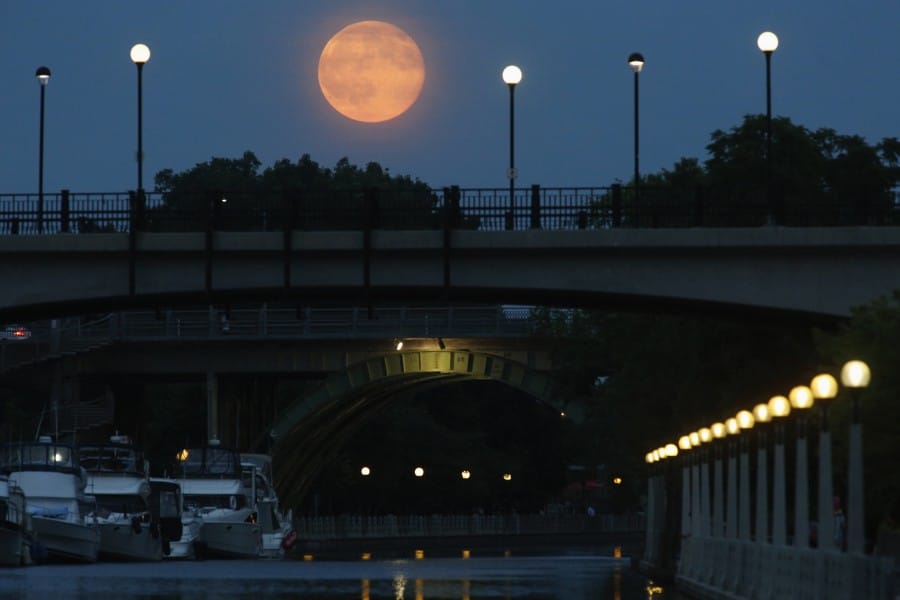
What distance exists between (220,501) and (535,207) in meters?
25.1

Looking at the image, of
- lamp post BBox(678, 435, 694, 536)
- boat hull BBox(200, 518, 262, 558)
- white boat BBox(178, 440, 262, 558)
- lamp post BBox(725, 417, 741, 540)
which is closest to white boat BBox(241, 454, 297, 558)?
A: white boat BBox(178, 440, 262, 558)

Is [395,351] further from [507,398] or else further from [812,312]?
[812,312]

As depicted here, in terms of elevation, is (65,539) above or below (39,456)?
below

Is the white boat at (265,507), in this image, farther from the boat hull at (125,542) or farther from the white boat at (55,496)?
the white boat at (55,496)

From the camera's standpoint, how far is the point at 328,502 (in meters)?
118

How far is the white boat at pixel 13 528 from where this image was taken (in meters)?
49.0

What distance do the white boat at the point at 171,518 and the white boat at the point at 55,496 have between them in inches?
144

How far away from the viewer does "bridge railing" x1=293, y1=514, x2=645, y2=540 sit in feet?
346

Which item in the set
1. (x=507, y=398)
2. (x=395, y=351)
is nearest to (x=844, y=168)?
(x=395, y=351)

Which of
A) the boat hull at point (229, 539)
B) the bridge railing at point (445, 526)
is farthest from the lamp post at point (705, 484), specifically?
the bridge railing at point (445, 526)

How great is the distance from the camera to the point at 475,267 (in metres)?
47.4

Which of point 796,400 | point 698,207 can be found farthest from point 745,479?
point 698,207

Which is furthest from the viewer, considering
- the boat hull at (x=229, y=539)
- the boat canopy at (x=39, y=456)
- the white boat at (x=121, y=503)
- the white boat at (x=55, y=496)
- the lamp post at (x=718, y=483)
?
the boat hull at (x=229, y=539)

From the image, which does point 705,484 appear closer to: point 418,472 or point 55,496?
point 55,496
